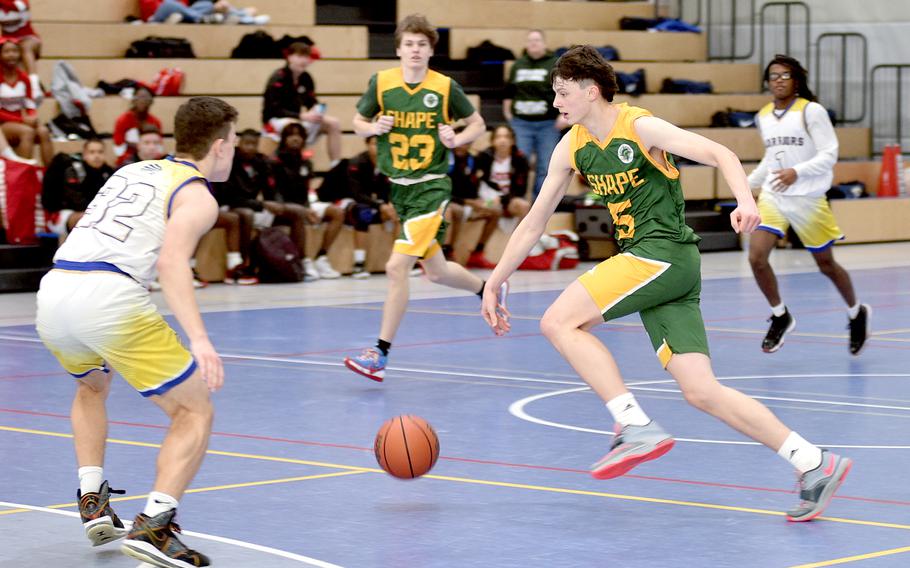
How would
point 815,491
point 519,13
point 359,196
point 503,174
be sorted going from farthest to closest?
1. point 519,13
2. point 503,174
3. point 359,196
4. point 815,491

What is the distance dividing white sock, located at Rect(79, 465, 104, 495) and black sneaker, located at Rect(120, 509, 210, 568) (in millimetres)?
511

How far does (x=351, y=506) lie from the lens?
5.82 m

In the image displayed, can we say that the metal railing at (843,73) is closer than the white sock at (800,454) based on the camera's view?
No

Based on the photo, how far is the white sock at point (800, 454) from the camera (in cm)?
555

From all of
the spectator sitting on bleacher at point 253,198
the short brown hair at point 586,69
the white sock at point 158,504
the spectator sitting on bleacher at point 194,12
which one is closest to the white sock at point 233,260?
the spectator sitting on bleacher at point 253,198

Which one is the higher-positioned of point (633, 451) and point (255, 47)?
point (255, 47)

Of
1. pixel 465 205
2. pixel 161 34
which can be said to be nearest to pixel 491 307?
pixel 465 205

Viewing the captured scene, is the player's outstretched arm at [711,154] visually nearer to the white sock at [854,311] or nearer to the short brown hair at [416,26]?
the short brown hair at [416,26]

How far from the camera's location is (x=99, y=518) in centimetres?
516

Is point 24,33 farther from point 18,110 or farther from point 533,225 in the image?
point 533,225

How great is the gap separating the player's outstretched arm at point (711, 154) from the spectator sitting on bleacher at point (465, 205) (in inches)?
424

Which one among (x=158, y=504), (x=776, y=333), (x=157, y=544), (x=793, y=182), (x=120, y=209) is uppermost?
(x=120, y=209)

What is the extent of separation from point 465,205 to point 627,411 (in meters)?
11.1

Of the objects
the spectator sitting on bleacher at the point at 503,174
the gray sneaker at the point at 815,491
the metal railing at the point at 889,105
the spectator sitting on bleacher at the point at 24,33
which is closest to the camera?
the gray sneaker at the point at 815,491
